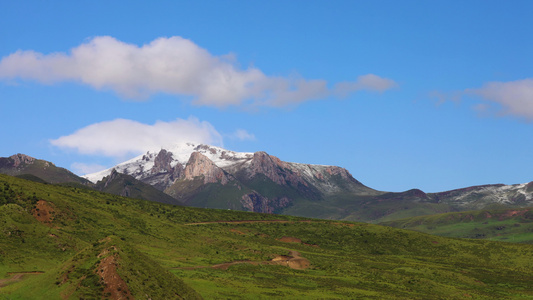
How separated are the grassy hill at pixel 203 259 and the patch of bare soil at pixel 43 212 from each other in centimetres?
28

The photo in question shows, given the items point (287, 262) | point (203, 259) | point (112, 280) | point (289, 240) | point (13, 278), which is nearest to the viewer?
point (112, 280)

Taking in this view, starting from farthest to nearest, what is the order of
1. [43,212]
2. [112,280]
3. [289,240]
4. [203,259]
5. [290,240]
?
[290,240] → [289,240] → [203,259] → [43,212] → [112,280]

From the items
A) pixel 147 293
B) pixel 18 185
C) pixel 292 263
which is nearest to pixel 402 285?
pixel 292 263

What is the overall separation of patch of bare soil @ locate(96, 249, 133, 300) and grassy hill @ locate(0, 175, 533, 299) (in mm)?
107

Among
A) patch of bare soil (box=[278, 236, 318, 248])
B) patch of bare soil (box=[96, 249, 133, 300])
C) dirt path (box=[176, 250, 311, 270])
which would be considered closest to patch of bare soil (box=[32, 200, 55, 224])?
dirt path (box=[176, 250, 311, 270])

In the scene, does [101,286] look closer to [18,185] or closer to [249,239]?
[18,185]

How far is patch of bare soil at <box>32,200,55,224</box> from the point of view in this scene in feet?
366

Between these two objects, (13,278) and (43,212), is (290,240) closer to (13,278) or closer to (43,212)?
(43,212)

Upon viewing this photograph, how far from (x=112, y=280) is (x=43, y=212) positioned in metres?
61.8

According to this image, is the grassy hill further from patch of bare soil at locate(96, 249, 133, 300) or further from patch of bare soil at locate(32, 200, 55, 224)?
patch of bare soil at locate(32, 200, 55, 224)

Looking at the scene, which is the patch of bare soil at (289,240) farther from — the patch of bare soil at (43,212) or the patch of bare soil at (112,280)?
the patch of bare soil at (112,280)

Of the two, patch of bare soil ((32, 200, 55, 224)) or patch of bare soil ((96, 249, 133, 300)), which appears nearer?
patch of bare soil ((96, 249, 133, 300))

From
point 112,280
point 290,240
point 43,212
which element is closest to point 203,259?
point 43,212

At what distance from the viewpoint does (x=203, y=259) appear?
410ft
